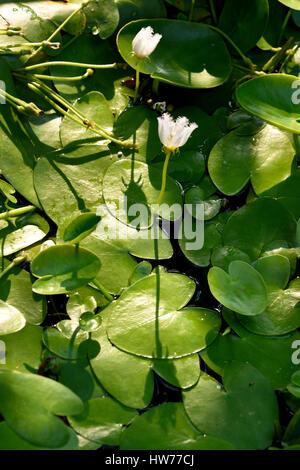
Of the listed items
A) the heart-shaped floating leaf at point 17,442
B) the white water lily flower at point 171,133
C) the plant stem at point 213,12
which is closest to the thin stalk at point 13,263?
the heart-shaped floating leaf at point 17,442

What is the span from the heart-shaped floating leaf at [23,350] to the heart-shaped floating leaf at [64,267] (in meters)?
0.12

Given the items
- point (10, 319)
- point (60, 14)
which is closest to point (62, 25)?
point (60, 14)

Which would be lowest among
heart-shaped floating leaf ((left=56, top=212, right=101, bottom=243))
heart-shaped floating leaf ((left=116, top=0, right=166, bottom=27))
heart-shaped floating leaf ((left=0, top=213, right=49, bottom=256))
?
heart-shaped floating leaf ((left=0, top=213, right=49, bottom=256))

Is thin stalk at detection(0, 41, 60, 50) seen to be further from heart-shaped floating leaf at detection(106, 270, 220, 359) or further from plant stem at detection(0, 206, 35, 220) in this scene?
heart-shaped floating leaf at detection(106, 270, 220, 359)

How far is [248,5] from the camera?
5.46ft

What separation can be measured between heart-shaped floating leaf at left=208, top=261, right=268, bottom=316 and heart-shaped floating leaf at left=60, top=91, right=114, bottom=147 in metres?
0.62

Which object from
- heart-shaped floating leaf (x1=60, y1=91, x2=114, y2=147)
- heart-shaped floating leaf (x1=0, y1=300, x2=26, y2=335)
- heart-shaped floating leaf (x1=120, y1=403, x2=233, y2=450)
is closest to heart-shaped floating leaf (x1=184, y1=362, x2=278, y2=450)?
heart-shaped floating leaf (x1=120, y1=403, x2=233, y2=450)

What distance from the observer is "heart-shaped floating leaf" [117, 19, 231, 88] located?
154 centimetres

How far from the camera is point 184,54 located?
1.57m

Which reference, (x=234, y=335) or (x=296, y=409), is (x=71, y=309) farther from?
(x=296, y=409)

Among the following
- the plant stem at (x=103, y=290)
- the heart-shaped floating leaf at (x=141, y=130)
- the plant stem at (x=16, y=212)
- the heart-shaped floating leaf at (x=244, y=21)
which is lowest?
the plant stem at (x=103, y=290)

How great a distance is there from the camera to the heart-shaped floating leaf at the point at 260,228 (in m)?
1.35

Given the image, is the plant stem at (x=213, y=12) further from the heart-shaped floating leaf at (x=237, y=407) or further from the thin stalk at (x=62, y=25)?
the heart-shaped floating leaf at (x=237, y=407)

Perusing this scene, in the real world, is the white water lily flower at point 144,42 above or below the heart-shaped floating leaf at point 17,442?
above
